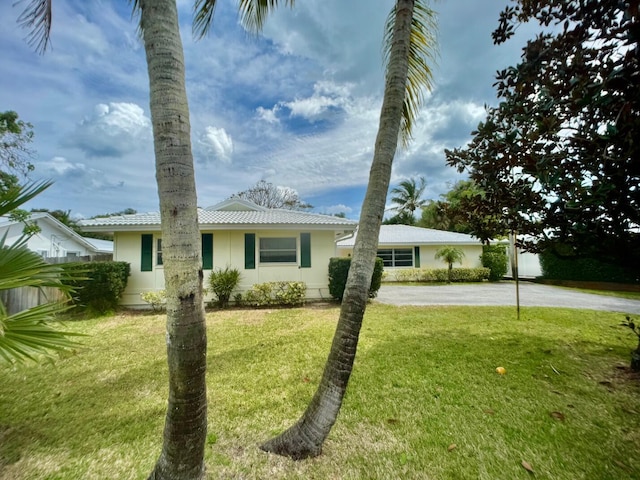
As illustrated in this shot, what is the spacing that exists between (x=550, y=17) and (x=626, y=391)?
5.88 m

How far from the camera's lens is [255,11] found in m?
3.90

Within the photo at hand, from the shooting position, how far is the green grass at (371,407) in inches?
104

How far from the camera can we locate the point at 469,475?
2.51 meters

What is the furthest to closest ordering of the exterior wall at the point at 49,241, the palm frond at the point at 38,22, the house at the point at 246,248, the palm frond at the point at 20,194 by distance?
the exterior wall at the point at 49,241, the house at the point at 246,248, the palm frond at the point at 38,22, the palm frond at the point at 20,194

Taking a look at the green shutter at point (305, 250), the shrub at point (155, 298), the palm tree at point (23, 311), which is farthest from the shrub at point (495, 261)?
the palm tree at point (23, 311)

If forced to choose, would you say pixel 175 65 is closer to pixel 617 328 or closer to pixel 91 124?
pixel 617 328

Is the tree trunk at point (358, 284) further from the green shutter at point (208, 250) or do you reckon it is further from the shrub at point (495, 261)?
the shrub at point (495, 261)

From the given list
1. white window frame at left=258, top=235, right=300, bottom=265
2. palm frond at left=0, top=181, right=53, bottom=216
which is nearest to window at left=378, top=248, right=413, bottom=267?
white window frame at left=258, top=235, right=300, bottom=265

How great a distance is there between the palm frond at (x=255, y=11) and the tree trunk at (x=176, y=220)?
2291mm

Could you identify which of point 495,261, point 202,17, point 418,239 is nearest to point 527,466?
point 202,17

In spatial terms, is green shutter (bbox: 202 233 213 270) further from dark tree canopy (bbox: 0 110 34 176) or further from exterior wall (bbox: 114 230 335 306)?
dark tree canopy (bbox: 0 110 34 176)

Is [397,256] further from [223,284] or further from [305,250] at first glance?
[223,284]

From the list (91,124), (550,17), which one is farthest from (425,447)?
(91,124)

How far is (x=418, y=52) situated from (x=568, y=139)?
2.28 m
